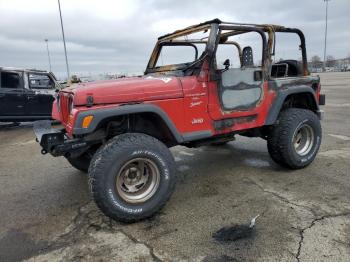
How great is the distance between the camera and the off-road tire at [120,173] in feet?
11.0

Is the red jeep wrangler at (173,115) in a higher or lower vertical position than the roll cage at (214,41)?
lower

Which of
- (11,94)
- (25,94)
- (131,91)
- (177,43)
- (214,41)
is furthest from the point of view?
(25,94)

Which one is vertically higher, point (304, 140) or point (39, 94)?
point (39, 94)

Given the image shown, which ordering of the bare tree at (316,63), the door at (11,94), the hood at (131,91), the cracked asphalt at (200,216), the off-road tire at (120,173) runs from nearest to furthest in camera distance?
the cracked asphalt at (200,216) → the off-road tire at (120,173) → the hood at (131,91) → the door at (11,94) → the bare tree at (316,63)

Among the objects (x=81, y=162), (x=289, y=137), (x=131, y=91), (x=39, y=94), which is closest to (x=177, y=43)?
(x=131, y=91)

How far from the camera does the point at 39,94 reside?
10383 mm

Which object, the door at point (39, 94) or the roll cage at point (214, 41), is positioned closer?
the roll cage at point (214, 41)

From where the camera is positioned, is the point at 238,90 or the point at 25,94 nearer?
the point at 238,90

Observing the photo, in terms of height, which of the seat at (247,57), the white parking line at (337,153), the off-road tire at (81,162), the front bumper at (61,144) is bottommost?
the white parking line at (337,153)

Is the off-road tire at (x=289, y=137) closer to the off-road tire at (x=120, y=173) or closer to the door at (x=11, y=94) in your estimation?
the off-road tire at (x=120, y=173)

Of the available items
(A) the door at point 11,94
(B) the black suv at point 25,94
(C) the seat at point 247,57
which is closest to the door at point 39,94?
(B) the black suv at point 25,94

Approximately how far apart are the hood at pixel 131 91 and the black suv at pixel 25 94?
729 cm

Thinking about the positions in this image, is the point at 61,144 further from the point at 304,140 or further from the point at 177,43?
the point at 304,140

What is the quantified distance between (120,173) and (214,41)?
6.40 ft
